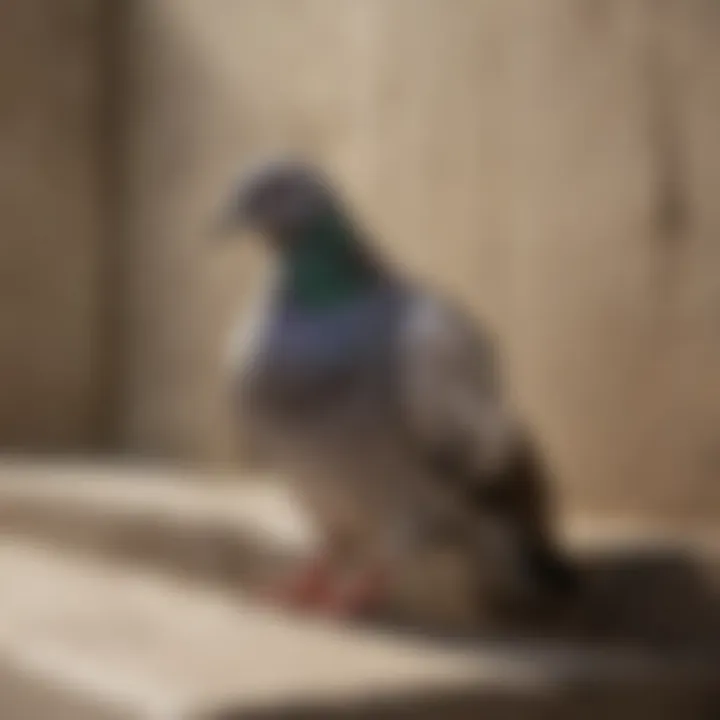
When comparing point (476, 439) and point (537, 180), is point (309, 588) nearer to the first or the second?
point (476, 439)

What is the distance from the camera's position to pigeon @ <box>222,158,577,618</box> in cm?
88

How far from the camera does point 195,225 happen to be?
5.74 feet

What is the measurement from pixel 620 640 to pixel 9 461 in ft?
2.80

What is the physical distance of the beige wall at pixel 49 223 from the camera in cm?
183

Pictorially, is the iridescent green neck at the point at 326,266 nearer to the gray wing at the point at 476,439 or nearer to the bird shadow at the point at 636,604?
the gray wing at the point at 476,439

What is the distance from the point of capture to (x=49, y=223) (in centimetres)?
186

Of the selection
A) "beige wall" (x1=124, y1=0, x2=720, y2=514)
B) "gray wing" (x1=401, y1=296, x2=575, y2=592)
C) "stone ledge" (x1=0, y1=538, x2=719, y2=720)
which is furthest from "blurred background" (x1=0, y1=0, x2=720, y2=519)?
"stone ledge" (x1=0, y1=538, x2=719, y2=720)

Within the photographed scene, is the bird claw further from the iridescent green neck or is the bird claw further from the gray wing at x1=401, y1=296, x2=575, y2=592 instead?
the iridescent green neck

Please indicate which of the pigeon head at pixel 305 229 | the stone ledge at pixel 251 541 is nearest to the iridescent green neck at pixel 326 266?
the pigeon head at pixel 305 229

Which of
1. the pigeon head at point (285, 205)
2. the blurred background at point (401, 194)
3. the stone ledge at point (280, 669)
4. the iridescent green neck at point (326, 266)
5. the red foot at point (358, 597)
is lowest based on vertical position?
the stone ledge at point (280, 669)

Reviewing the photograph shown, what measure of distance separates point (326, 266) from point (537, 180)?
0.35 metres

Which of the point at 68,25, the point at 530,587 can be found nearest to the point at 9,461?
the point at 68,25

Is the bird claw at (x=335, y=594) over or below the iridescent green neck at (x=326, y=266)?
below

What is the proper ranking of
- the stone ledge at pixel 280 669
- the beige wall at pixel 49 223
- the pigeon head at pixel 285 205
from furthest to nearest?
the beige wall at pixel 49 223 → the pigeon head at pixel 285 205 → the stone ledge at pixel 280 669
